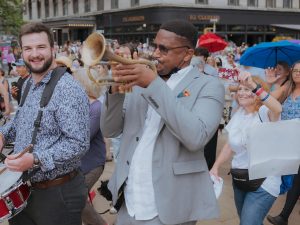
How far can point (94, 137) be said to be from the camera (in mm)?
3924

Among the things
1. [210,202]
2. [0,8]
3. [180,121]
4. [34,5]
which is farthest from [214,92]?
[34,5]

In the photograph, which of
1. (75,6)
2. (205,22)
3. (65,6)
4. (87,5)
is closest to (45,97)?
(205,22)

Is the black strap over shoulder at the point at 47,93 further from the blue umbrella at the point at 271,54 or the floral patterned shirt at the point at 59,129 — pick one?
the blue umbrella at the point at 271,54

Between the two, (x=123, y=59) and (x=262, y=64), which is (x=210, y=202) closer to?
(x=123, y=59)

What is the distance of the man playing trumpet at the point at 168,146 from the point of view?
7.39 feet

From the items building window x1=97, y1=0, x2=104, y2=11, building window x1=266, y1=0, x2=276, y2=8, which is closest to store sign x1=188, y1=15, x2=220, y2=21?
building window x1=266, y1=0, x2=276, y2=8

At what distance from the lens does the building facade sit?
33000mm

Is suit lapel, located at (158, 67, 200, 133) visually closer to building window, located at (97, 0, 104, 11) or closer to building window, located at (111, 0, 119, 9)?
building window, located at (111, 0, 119, 9)

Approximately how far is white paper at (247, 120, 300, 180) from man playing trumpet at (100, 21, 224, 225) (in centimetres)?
98

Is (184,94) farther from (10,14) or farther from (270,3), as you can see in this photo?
(270,3)

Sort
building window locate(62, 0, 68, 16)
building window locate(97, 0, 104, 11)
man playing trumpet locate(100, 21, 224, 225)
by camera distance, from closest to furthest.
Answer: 1. man playing trumpet locate(100, 21, 224, 225)
2. building window locate(97, 0, 104, 11)
3. building window locate(62, 0, 68, 16)

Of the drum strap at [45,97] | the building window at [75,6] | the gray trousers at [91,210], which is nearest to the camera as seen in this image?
the drum strap at [45,97]

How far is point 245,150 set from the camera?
3426 millimetres

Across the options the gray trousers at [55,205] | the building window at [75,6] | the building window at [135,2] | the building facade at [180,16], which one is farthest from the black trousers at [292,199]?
the building window at [75,6]
